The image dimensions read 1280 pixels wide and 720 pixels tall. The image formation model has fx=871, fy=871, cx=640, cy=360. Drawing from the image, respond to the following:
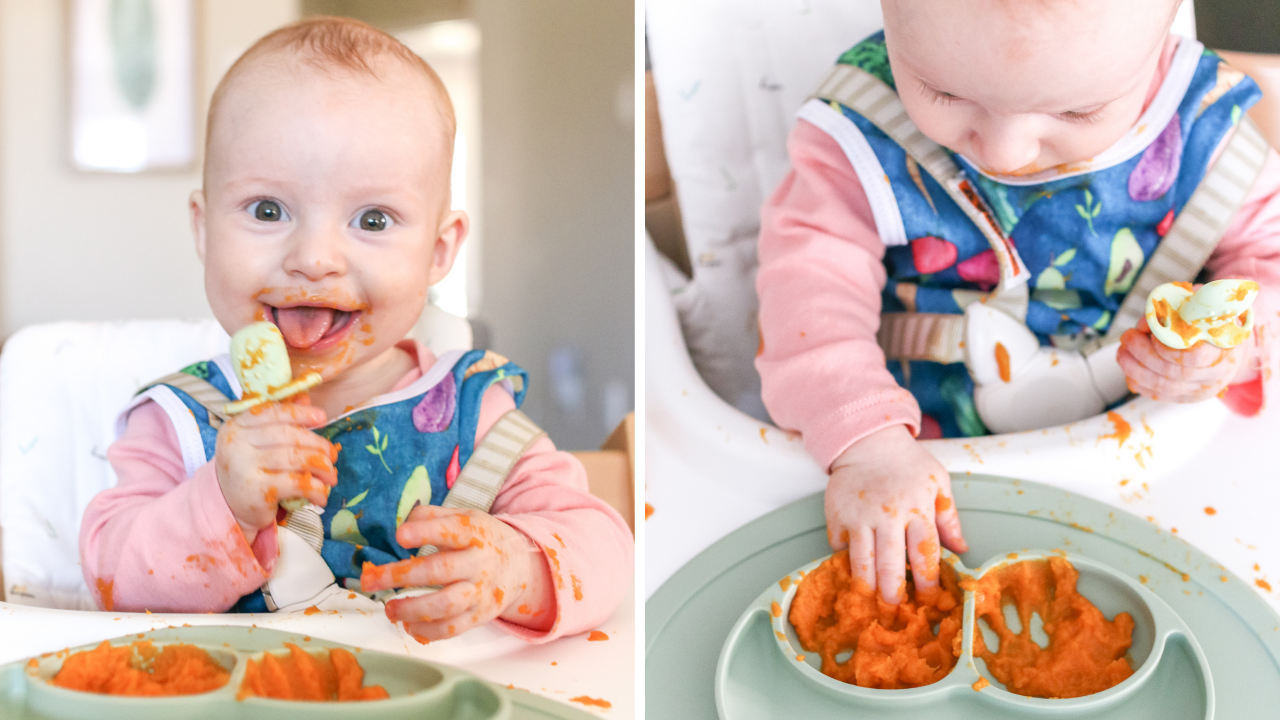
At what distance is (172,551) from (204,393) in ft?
0.39

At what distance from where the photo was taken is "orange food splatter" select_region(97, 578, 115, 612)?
521mm

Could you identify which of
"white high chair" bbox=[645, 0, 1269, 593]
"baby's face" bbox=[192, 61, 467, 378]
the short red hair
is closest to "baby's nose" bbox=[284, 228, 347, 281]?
Result: "baby's face" bbox=[192, 61, 467, 378]

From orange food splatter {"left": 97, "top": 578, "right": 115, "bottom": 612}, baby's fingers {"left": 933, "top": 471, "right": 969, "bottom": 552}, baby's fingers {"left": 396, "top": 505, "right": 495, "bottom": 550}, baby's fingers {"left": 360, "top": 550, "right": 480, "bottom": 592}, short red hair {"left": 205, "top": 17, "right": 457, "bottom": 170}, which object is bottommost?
orange food splatter {"left": 97, "top": 578, "right": 115, "bottom": 612}

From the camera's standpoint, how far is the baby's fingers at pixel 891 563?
469 mm

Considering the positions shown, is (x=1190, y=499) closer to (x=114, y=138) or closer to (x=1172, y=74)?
(x=1172, y=74)

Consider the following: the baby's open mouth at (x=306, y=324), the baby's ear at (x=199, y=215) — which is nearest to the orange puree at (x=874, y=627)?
the baby's open mouth at (x=306, y=324)

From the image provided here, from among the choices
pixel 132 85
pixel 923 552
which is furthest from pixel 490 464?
pixel 132 85

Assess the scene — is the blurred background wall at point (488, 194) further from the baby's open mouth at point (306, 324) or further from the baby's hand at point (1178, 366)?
the baby's hand at point (1178, 366)

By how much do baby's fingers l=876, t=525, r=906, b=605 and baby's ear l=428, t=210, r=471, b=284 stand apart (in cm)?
35

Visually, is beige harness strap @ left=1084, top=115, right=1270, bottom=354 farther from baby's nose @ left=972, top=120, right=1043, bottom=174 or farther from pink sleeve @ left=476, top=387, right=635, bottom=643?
pink sleeve @ left=476, top=387, right=635, bottom=643

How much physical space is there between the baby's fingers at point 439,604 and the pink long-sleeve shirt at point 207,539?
0.04 meters

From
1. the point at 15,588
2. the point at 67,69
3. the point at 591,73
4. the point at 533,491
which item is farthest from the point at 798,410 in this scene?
the point at 67,69

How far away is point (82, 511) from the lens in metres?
0.67

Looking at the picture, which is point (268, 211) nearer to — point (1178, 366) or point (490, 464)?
point (490, 464)
